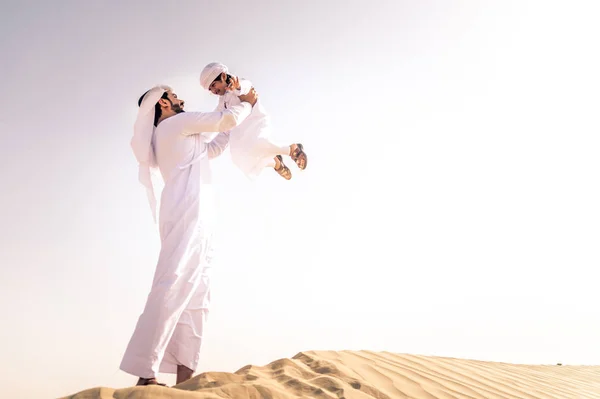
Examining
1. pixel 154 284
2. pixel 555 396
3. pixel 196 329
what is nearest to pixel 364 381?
pixel 196 329

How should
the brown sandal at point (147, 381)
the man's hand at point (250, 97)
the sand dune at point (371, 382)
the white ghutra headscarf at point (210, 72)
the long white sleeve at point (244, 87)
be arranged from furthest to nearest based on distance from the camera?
the man's hand at point (250, 97) → the long white sleeve at point (244, 87) → the white ghutra headscarf at point (210, 72) → the brown sandal at point (147, 381) → the sand dune at point (371, 382)

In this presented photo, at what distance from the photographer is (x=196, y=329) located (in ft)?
13.4

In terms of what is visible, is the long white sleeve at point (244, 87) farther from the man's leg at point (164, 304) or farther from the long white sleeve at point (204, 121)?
the man's leg at point (164, 304)

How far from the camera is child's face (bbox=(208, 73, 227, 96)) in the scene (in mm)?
4691

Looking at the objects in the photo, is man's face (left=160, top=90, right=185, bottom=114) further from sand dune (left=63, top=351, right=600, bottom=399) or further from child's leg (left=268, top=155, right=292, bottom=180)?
sand dune (left=63, top=351, right=600, bottom=399)

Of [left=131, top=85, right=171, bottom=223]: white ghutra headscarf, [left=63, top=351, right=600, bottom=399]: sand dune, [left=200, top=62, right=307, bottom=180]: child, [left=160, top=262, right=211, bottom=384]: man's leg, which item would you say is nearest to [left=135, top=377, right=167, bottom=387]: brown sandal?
[left=160, top=262, right=211, bottom=384]: man's leg

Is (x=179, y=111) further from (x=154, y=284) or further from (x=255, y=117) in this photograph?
(x=154, y=284)

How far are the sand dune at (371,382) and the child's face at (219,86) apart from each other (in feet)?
7.75

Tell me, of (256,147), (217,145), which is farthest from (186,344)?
(256,147)

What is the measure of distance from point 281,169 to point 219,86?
49.1 inches

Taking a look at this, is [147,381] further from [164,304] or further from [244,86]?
[244,86]

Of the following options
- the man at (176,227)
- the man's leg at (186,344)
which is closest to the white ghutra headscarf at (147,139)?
the man at (176,227)

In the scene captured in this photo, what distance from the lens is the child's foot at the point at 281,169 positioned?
5.59 metres

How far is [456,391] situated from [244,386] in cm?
180
